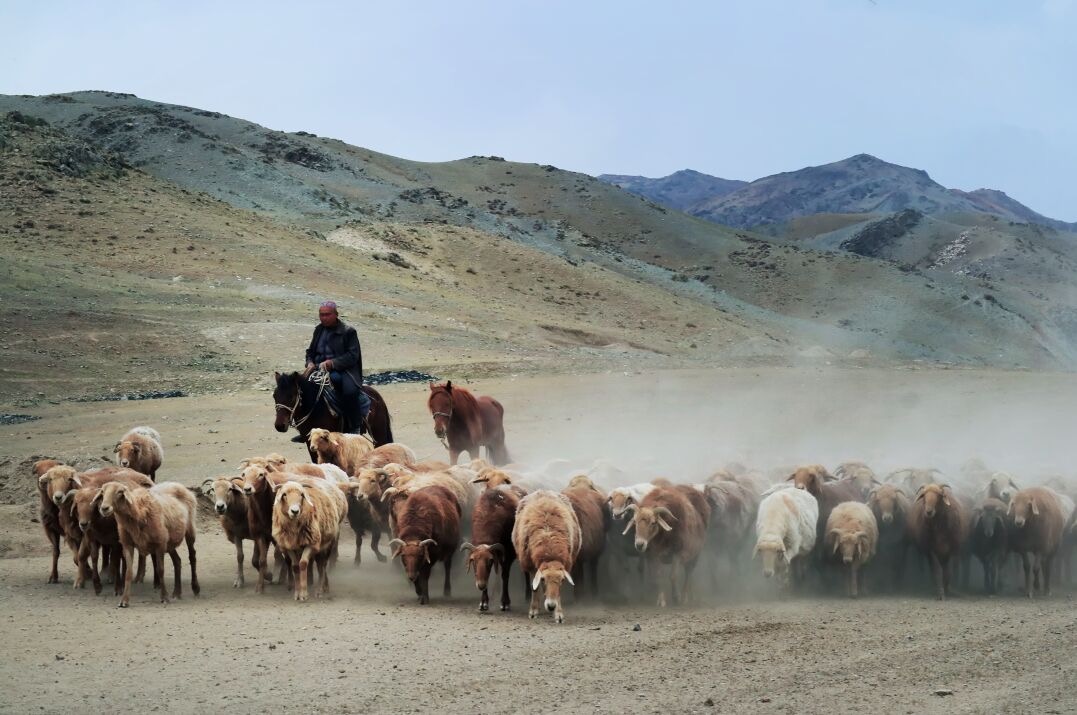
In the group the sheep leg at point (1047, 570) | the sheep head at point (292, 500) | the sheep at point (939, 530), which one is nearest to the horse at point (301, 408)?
the sheep head at point (292, 500)

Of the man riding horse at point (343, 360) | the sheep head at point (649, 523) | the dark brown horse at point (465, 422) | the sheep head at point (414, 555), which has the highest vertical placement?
the man riding horse at point (343, 360)

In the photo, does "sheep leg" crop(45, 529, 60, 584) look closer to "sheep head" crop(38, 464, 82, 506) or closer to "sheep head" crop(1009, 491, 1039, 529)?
"sheep head" crop(38, 464, 82, 506)

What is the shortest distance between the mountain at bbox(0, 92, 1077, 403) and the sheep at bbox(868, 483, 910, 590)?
19.5 meters

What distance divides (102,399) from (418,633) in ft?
65.8

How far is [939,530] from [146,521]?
8118 millimetres

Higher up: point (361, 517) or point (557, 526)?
point (557, 526)

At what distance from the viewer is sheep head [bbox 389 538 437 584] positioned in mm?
11562

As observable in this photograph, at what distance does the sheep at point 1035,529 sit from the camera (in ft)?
41.3

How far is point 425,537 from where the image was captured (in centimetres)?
1180

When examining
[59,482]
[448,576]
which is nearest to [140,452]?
[59,482]

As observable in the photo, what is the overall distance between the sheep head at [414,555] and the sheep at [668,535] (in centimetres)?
203

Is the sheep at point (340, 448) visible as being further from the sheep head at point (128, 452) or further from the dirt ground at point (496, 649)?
the sheep head at point (128, 452)

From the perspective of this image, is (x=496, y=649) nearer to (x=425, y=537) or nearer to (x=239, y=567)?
(x=425, y=537)

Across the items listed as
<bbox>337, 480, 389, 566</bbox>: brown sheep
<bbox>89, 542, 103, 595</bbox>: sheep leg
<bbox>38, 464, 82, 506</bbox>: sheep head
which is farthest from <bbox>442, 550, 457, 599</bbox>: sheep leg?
<bbox>38, 464, 82, 506</bbox>: sheep head
